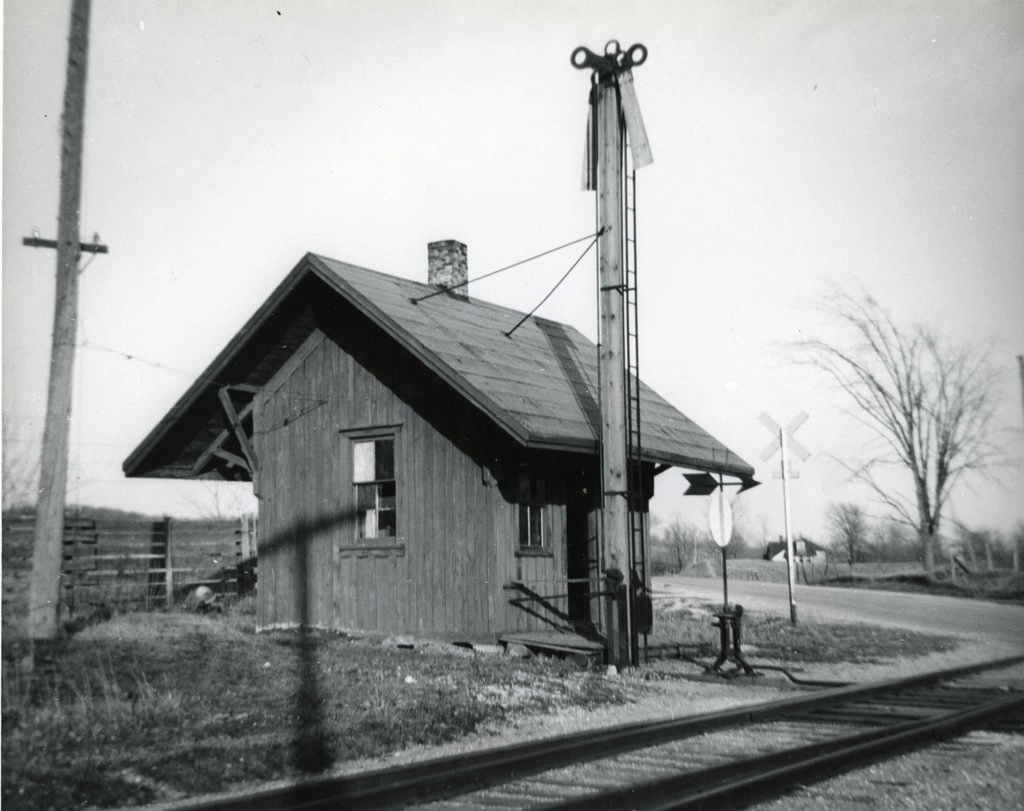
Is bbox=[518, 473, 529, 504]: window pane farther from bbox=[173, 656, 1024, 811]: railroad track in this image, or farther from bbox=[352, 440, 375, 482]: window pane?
bbox=[173, 656, 1024, 811]: railroad track

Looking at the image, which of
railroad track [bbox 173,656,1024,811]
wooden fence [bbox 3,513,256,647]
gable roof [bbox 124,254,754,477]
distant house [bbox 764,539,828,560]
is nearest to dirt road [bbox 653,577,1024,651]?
gable roof [bbox 124,254,754,477]

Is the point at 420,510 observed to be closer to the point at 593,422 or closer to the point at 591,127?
the point at 593,422

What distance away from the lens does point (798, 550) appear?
4172 cm

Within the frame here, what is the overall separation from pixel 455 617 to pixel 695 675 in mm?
3250

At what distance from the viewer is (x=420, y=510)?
43.4ft

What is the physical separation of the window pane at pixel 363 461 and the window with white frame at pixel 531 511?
226cm

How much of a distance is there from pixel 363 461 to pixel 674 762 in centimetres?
816

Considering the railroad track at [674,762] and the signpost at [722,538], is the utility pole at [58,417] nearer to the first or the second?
the railroad track at [674,762]

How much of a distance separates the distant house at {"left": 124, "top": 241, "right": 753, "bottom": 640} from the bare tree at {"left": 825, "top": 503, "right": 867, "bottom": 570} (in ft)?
65.3

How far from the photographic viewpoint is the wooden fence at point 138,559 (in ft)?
48.4

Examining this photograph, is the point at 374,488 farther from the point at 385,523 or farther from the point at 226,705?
the point at 226,705

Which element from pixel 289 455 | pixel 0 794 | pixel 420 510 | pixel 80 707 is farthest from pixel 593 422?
pixel 0 794

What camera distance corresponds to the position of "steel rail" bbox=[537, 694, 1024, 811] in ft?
17.4

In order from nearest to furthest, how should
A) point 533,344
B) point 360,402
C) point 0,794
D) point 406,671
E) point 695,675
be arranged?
point 0,794 → point 406,671 → point 695,675 → point 360,402 → point 533,344
